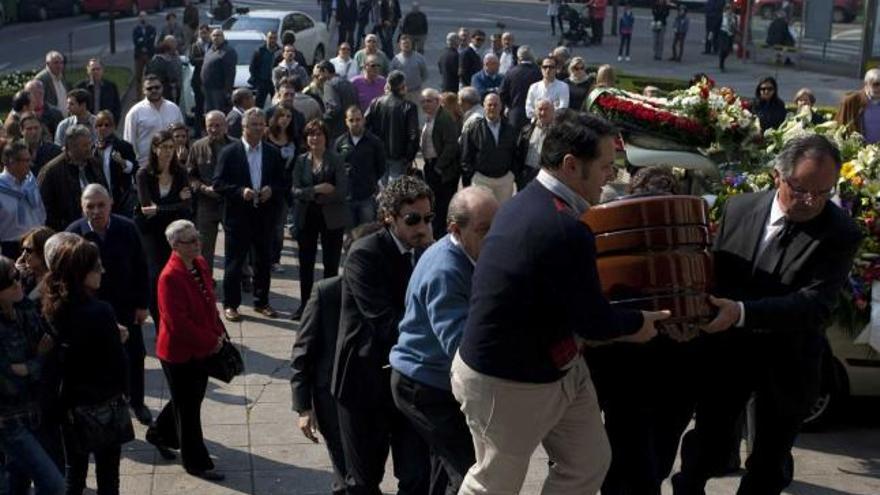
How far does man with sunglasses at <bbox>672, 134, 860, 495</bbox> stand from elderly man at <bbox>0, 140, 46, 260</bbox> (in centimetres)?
606

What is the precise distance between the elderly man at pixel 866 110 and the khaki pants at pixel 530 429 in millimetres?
8746

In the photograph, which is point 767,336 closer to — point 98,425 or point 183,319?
point 98,425

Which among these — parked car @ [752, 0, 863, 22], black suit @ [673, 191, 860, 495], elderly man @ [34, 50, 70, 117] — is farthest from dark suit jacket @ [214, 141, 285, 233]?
parked car @ [752, 0, 863, 22]

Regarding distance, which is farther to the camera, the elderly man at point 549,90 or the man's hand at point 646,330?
the elderly man at point 549,90

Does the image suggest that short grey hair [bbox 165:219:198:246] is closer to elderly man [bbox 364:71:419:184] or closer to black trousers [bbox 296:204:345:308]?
black trousers [bbox 296:204:345:308]

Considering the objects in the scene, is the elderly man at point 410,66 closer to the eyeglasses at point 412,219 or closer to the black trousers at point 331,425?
the black trousers at point 331,425

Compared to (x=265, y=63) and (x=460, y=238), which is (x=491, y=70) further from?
(x=460, y=238)

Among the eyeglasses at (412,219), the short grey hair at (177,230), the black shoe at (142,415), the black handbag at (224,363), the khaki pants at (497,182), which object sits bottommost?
the black shoe at (142,415)

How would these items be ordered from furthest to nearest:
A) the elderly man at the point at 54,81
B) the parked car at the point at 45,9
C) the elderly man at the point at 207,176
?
1. the parked car at the point at 45,9
2. the elderly man at the point at 54,81
3. the elderly man at the point at 207,176

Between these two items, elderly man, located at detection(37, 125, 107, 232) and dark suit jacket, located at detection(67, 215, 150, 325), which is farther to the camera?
elderly man, located at detection(37, 125, 107, 232)

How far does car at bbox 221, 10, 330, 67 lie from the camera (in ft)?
94.5

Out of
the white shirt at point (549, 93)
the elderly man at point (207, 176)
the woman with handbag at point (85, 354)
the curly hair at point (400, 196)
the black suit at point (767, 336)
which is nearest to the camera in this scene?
the black suit at point (767, 336)

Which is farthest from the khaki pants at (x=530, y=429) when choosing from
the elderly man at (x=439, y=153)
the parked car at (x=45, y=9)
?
the parked car at (x=45, y=9)

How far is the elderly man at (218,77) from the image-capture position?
20328 mm
